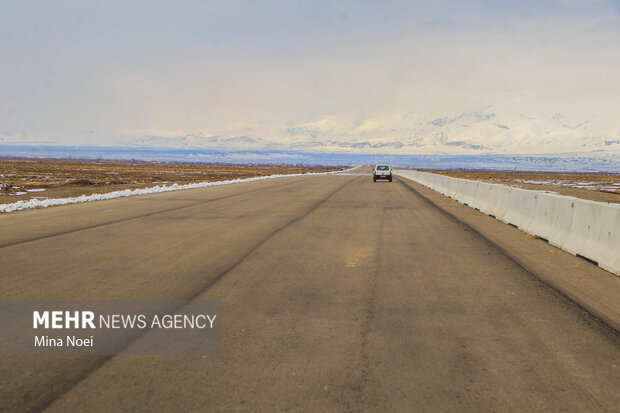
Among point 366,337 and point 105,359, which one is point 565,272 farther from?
point 105,359

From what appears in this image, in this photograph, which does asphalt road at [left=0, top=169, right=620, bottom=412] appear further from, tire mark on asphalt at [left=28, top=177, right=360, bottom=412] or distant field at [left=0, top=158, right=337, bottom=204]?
distant field at [left=0, top=158, right=337, bottom=204]

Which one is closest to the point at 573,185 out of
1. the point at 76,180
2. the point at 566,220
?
the point at 76,180

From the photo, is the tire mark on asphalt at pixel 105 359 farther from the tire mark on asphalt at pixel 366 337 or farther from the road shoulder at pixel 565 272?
the road shoulder at pixel 565 272

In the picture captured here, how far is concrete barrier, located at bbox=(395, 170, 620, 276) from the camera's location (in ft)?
28.1

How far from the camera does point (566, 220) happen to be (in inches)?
418

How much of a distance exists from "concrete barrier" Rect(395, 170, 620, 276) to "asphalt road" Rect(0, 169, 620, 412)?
1.56m

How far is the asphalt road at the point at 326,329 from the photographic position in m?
3.72

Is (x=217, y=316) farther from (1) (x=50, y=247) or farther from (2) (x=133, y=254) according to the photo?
(1) (x=50, y=247)

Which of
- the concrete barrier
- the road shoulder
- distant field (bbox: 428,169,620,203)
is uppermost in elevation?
the concrete barrier

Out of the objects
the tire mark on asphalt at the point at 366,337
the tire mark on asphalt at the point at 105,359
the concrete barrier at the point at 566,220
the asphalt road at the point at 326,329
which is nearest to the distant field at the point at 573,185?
the concrete barrier at the point at 566,220

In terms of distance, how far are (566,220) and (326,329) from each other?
7604mm

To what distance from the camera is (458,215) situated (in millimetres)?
16969

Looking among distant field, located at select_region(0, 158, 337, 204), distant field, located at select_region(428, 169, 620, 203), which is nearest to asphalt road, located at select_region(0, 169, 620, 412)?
distant field, located at select_region(0, 158, 337, 204)

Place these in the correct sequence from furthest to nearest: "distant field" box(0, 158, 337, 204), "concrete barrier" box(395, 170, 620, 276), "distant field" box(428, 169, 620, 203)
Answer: "distant field" box(428, 169, 620, 203)
"distant field" box(0, 158, 337, 204)
"concrete barrier" box(395, 170, 620, 276)
